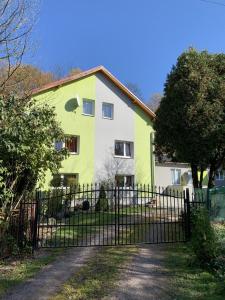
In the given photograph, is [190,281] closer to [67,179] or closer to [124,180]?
[67,179]

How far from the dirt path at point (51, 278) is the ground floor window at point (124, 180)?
1737cm

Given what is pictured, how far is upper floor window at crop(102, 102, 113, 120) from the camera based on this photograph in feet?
92.2

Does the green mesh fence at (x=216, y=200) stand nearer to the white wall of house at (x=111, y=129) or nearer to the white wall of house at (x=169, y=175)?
the white wall of house at (x=111, y=129)

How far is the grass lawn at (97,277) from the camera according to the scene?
671cm

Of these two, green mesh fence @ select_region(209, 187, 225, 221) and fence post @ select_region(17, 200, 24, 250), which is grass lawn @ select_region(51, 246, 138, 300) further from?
green mesh fence @ select_region(209, 187, 225, 221)

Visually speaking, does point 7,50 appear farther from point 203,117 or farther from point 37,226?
point 203,117

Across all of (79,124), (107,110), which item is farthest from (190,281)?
(107,110)

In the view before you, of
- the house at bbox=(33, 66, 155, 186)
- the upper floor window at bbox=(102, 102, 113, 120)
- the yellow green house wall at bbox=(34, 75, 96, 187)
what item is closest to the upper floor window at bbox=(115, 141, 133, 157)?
the house at bbox=(33, 66, 155, 186)

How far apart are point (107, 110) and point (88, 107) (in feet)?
5.32

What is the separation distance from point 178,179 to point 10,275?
2807 centimetres

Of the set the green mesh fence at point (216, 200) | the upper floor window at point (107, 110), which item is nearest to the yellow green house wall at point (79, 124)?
the upper floor window at point (107, 110)

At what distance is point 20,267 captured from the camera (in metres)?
8.75

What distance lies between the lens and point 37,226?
1063cm

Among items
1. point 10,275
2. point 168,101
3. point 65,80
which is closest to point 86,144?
point 65,80
